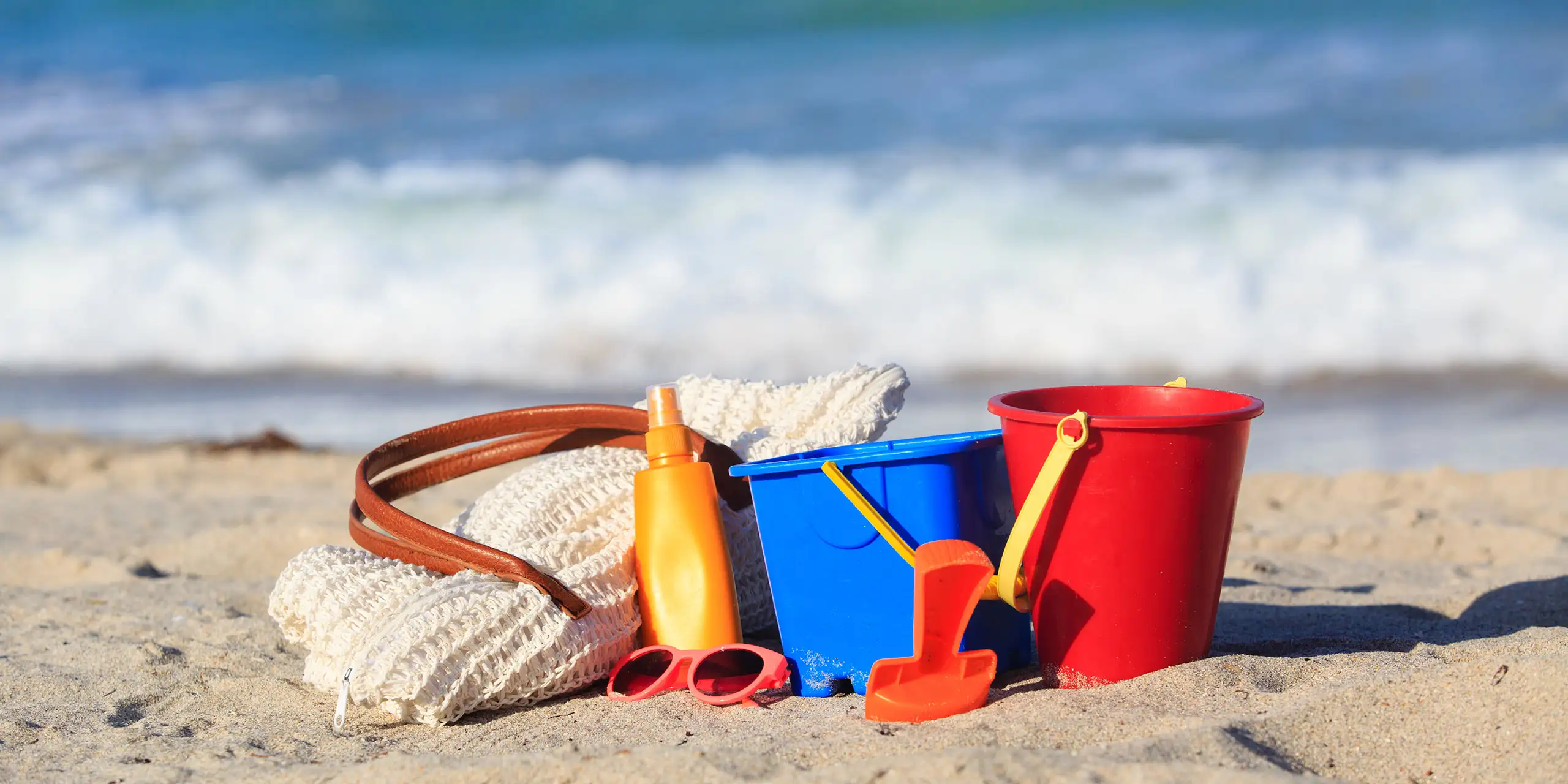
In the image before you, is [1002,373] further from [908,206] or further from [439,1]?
[439,1]

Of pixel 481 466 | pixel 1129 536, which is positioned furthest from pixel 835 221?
pixel 1129 536

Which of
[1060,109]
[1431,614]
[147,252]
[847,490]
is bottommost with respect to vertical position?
[1431,614]

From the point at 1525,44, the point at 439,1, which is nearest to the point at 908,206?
the point at 1525,44

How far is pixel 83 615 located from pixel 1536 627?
3125mm

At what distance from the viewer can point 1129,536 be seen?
1964mm

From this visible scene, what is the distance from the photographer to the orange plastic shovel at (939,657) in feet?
6.28

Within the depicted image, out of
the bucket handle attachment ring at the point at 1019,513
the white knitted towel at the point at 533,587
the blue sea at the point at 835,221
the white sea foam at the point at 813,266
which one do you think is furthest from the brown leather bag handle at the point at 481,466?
the white sea foam at the point at 813,266

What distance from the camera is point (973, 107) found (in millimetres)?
9328

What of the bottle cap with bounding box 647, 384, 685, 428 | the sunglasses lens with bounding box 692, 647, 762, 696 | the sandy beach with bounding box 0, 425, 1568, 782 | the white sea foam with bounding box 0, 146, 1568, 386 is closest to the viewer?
the sandy beach with bounding box 0, 425, 1568, 782

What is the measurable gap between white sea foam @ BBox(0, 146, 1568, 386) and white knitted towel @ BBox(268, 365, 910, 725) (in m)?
3.45

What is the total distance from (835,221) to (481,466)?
499 centimetres

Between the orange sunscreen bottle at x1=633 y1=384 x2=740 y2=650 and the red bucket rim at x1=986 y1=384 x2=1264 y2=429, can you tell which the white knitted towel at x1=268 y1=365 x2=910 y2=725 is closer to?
the orange sunscreen bottle at x1=633 y1=384 x2=740 y2=650

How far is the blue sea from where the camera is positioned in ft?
19.2

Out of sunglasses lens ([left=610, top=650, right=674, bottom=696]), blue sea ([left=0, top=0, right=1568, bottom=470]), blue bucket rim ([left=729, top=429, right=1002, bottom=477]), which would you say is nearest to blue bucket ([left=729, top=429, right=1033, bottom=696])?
blue bucket rim ([left=729, top=429, right=1002, bottom=477])
